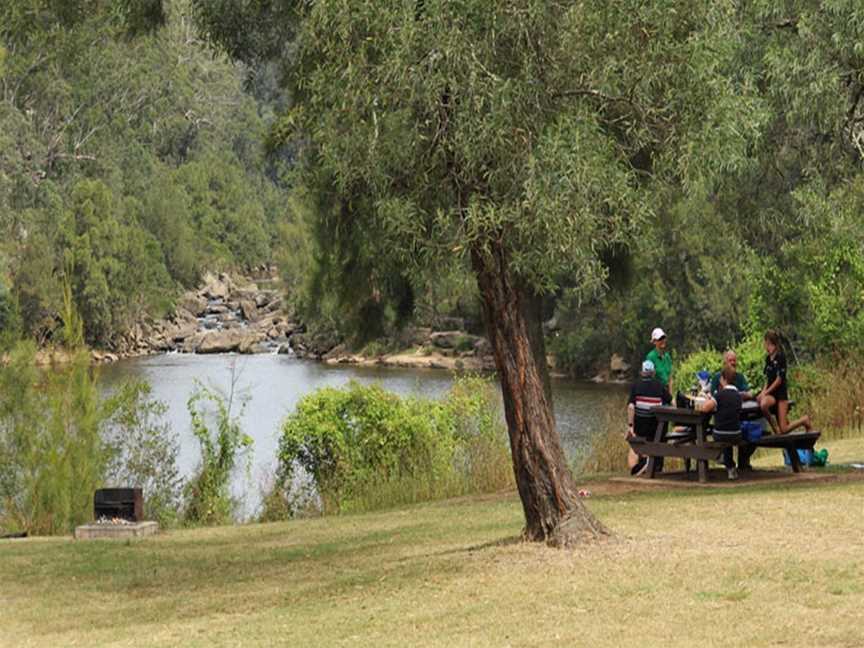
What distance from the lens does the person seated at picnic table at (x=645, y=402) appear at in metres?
15.1

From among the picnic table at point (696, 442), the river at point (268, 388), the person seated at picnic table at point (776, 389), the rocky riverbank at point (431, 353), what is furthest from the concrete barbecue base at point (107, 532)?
the rocky riverbank at point (431, 353)

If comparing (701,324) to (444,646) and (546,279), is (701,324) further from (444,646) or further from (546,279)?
(444,646)

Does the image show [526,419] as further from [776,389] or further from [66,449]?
[66,449]

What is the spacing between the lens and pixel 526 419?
35.6 feet

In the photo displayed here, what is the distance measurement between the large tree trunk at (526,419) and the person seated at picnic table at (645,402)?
14.0 feet

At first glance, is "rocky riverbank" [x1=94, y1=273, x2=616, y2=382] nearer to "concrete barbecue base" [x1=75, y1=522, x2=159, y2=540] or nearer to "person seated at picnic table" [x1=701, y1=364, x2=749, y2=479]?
"concrete barbecue base" [x1=75, y1=522, x2=159, y2=540]

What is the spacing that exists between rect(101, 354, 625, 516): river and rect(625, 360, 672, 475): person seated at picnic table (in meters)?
5.58

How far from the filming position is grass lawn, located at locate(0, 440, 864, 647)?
27.6 feet

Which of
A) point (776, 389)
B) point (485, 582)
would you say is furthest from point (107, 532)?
point (776, 389)

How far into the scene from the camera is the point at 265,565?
12.0 m

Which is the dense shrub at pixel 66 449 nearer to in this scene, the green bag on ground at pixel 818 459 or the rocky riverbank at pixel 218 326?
the green bag on ground at pixel 818 459

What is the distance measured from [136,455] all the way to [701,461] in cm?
739

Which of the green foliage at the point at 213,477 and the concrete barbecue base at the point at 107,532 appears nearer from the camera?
the concrete barbecue base at the point at 107,532

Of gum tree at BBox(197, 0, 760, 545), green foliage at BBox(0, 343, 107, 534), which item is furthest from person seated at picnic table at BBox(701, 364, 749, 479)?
green foliage at BBox(0, 343, 107, 534)
